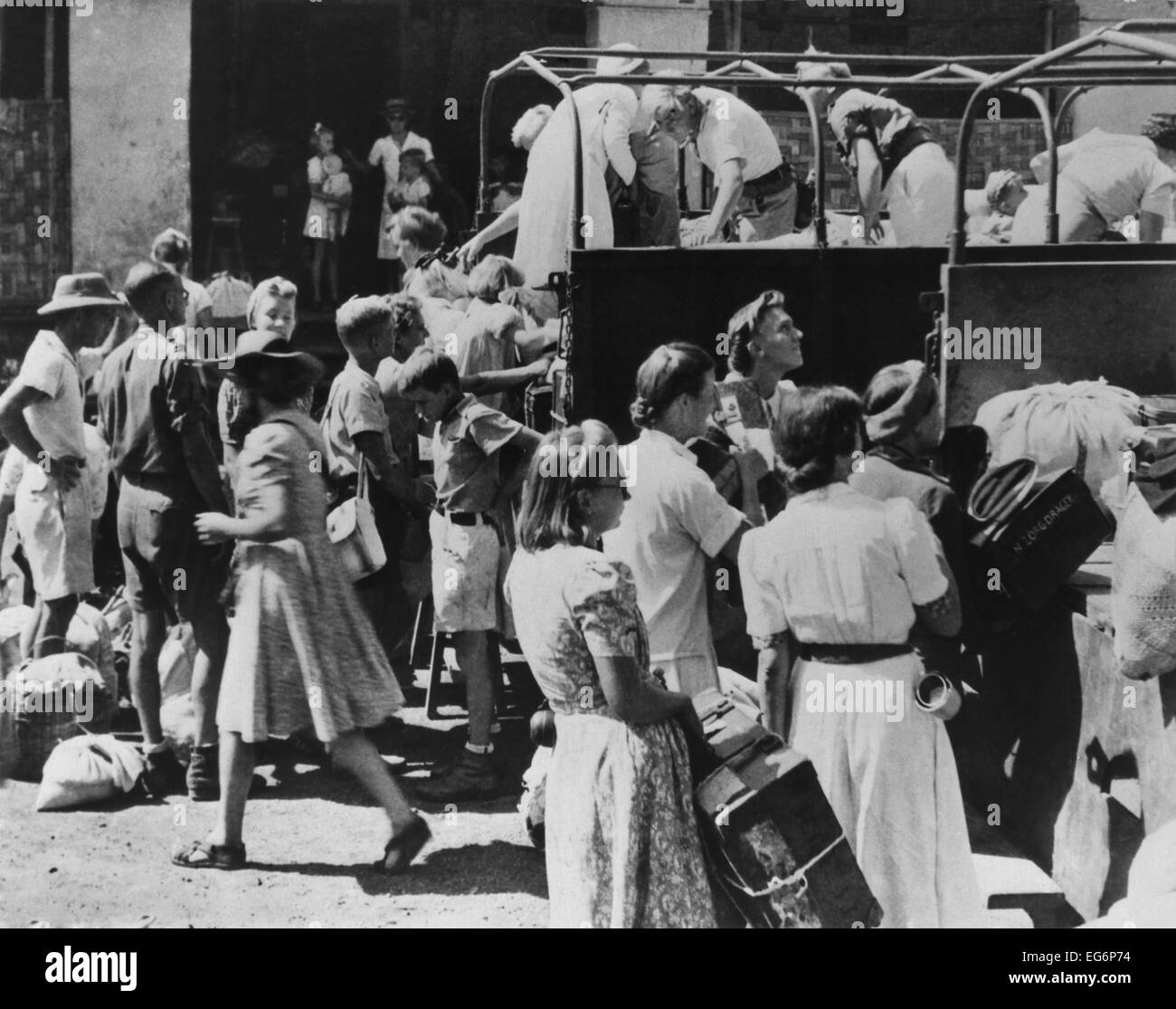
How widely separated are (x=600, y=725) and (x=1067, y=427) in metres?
2.48

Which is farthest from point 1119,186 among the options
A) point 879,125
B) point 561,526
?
point 561,526

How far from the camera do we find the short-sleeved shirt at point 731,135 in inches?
303

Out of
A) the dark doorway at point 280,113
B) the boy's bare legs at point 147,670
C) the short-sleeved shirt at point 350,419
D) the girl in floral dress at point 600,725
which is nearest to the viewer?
the girl in floral dress at point 600,725

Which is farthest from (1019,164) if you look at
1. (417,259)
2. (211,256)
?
(417,259)

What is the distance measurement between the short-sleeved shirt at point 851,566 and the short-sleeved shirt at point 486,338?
9.86ft

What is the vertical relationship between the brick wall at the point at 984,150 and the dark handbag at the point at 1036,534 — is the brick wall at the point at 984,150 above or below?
above

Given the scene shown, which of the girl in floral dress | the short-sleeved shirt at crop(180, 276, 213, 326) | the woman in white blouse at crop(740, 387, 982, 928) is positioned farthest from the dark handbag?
the short-sleeved shirt at crop(180, 276, 213, 326)

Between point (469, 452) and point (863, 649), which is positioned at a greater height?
point (469, 452)

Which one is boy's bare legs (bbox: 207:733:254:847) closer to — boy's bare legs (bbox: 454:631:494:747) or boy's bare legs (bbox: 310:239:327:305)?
boy's bare legs (bbox: 454:631:494:747)

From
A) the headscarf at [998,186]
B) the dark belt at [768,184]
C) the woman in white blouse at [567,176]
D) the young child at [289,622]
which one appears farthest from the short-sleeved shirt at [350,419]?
the headscarf at [998,186]

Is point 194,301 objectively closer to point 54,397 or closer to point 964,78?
point 54,397

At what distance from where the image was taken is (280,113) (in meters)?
15.6

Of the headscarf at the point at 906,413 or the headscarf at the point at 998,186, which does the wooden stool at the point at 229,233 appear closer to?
the headscarf at the point at 998,186

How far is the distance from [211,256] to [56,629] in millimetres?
7384
